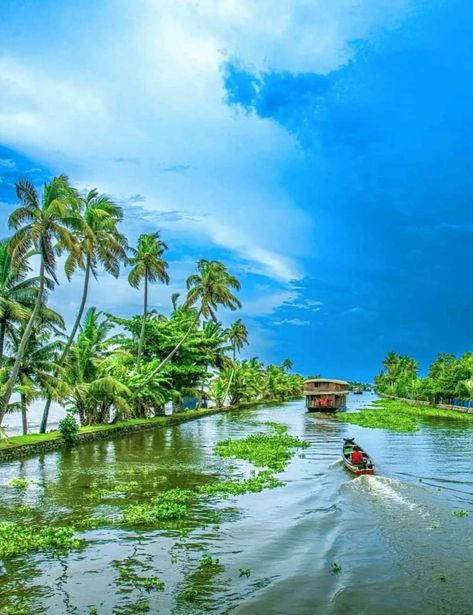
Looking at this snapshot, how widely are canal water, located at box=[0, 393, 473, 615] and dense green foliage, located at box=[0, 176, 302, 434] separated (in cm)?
663

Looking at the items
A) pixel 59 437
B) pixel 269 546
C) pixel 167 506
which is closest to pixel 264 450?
pixel 59 437

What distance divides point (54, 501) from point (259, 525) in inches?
282

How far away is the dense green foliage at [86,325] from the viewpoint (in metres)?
28.2

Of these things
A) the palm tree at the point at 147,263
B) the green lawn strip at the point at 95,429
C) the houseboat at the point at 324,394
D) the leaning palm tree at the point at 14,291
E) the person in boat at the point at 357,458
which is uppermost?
the palm tree at the point at 147,263

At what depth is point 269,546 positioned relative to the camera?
→ 13422mm

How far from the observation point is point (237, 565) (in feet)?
39.2

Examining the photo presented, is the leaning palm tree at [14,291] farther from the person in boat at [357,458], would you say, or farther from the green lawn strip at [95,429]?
the person in boat at [357,458]

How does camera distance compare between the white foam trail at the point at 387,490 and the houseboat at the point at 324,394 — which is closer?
the white foam trail at the point at 387,490

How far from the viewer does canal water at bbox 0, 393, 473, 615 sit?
10070 millimetres

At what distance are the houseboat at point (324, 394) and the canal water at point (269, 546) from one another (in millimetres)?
45448

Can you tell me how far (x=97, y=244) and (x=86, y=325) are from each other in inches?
355

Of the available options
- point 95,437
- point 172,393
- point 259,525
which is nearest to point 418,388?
point 172,393

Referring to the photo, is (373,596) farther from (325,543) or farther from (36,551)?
(36,551)

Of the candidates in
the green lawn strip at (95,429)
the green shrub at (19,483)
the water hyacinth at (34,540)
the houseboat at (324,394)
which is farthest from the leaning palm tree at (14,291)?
the houseboat at (324,394)
